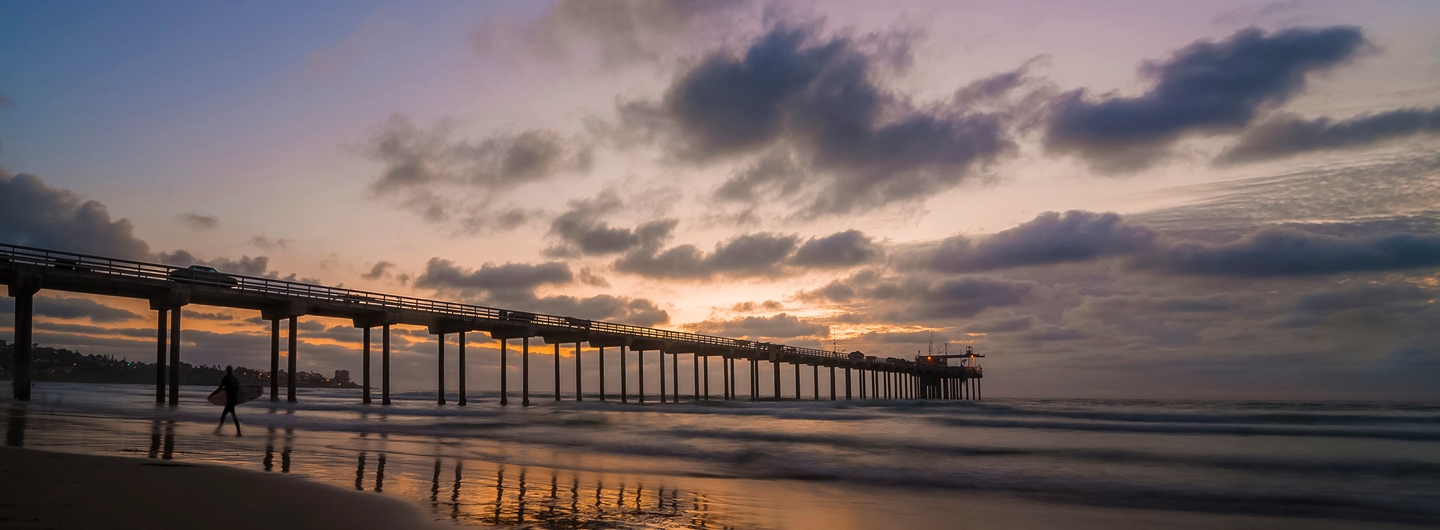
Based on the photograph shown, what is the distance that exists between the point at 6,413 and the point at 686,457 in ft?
45.6

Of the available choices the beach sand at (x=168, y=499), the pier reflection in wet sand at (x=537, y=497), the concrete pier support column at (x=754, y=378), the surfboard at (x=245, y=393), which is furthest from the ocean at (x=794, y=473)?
the concrete pier support column at (x=754, y=378)

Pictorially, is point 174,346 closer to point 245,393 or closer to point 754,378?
point 245,393

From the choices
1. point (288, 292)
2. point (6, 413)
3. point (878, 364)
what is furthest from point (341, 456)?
point (878, 364)

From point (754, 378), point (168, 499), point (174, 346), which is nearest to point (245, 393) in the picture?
point (168, 499)

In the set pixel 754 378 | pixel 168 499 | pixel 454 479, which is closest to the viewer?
pixel 168 499

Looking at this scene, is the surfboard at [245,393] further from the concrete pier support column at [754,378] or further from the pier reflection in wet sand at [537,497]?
the concrete pier support column at [754,378]

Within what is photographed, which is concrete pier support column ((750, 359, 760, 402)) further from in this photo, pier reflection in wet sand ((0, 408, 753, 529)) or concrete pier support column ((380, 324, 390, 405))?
pier reflection in wet sand ((0, 408, 753, 529))

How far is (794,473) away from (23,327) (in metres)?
22.4

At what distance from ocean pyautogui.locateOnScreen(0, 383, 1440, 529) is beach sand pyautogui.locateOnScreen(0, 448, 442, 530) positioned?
57 centimetres

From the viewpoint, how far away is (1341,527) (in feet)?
28.2

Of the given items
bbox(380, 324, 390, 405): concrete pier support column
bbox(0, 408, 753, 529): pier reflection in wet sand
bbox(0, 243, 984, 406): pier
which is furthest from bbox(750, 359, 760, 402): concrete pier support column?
bbox(0, 408, 753, 529): pier reflection in wet sand

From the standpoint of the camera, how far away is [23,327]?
20516 mm

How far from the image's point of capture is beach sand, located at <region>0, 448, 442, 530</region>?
4941mm

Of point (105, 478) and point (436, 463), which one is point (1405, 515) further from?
point (105, 478)
